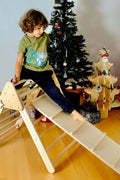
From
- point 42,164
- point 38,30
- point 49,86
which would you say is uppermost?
point 38,30

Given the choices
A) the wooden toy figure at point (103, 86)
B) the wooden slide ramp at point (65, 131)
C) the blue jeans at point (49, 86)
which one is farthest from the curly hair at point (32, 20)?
the wooden toy figure at point (103, 86)

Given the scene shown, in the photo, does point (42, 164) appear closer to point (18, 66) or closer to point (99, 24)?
point (18, 66)

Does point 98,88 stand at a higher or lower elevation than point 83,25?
lower

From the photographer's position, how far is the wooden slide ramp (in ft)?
5.16

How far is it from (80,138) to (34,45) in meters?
0.84

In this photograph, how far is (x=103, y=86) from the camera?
96.0 inches

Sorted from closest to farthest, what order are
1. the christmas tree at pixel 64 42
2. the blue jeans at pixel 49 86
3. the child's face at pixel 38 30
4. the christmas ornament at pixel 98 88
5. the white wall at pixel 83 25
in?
the child's face at pixel 38 30
the blue jeans at pixel 49 86
the christmas tree at pixel 64 42
the christmas ornament at pixel 98 88
the white wall at pixel 83 25

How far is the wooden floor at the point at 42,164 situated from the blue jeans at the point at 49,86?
1.34 ft

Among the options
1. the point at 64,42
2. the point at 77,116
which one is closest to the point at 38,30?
the point at 64,42

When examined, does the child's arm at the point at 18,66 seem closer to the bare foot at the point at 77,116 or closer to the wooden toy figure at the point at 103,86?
the bare foot at the point at 77,116

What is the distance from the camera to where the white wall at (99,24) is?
283 cm

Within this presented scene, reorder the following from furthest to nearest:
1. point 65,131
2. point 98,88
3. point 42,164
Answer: point 98,88
point 42,164
point 65,131

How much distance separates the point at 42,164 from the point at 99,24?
2020 millimetres

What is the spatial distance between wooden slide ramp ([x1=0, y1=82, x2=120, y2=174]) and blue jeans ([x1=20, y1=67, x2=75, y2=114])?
66mm
